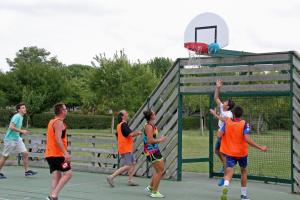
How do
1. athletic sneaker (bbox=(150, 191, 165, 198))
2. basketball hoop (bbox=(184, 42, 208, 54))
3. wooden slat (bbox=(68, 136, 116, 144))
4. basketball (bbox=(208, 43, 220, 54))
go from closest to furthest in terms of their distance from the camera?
athletic sneaker (bbox=(150, 191, 165, 198)) → basketball (bbox=(208, 43, 220, 54)) → basketball hoop (bbox=(184, 42, 208, 54)) → wooden slat (bbox=(68, 136, 116, 144))

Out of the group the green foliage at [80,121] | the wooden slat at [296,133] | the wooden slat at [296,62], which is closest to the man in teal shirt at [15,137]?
the wooden slat at [296,133]

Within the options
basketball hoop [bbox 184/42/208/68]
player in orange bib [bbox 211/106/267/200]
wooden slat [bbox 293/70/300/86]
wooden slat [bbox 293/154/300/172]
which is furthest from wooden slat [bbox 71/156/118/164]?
wooden slat [bbox 293/70/300/86]

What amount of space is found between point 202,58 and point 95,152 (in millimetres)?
4004

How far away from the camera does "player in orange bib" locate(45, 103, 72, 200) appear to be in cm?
876

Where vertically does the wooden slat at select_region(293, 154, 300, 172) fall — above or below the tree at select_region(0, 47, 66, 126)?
below

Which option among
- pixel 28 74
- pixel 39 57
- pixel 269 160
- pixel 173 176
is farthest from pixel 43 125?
pixel 39 57

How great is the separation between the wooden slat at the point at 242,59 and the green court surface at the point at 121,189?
282 cm

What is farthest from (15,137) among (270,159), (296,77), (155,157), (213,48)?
(270,159)

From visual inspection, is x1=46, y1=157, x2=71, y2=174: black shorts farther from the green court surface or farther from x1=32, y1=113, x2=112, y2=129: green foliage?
x1=32, y1=113, x2=112, y2=129: green foliage

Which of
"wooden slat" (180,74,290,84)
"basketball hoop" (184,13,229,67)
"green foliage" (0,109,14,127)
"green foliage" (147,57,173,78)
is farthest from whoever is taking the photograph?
"green foliage" (147,57,173,78)

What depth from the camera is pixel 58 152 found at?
352 inches

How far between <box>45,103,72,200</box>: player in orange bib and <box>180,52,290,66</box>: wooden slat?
4675mm

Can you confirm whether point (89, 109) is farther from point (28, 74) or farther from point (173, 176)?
point (173, 176)

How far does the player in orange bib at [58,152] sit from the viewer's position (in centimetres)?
876
